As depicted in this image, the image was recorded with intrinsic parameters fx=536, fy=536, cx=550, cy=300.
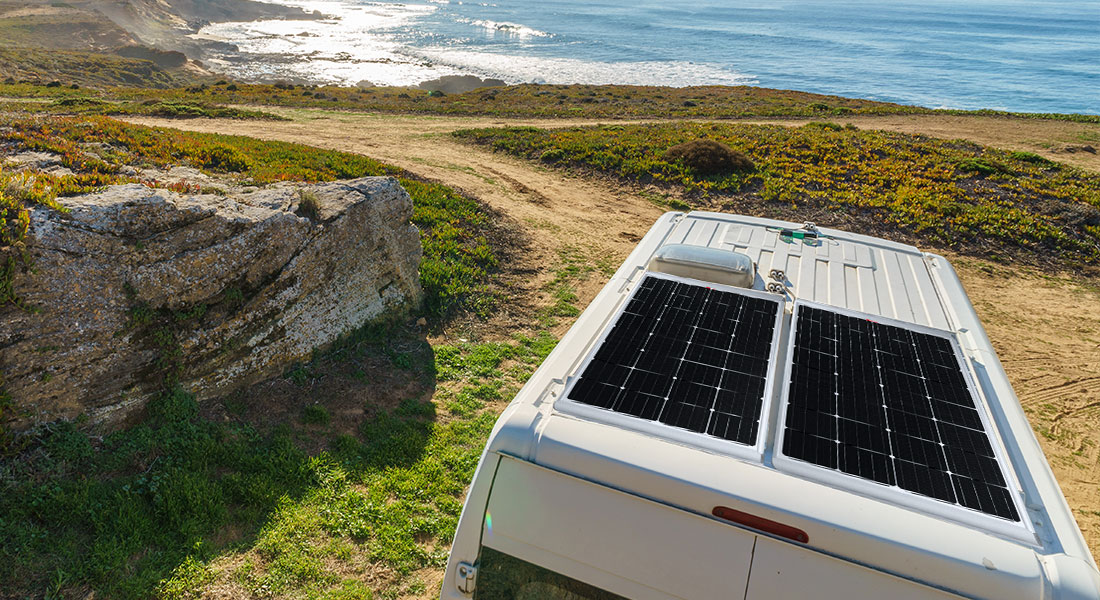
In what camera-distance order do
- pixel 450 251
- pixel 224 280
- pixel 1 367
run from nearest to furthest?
pixel 1 367 → pixel 224 280 → pixel 450 251

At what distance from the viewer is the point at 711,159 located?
918 inches

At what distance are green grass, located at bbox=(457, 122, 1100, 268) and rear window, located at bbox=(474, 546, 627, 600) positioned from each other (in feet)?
61.6

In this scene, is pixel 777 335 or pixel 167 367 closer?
pixel 777 335

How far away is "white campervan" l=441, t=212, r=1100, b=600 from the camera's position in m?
3.06

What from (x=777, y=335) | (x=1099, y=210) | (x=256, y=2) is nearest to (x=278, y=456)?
(x=777, y=335)

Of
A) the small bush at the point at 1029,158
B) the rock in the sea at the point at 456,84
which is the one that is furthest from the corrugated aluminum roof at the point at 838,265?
the rock in the sea at the point at 456,84

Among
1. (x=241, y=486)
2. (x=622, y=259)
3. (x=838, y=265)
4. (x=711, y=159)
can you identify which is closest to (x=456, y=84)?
(x=711, y=159)

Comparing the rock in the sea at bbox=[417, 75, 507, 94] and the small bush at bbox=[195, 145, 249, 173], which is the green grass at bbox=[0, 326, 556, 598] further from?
the rock in the sea at bbox=[417, 75, 507, 94]

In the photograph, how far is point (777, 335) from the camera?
509 centimetres

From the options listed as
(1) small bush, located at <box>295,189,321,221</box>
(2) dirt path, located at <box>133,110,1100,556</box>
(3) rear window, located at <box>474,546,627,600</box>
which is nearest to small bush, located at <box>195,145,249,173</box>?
(1) small bush, located at <box>295,189,321,221</box>

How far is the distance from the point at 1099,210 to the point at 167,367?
28.2 meters

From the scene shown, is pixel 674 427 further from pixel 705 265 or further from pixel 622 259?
pixel 622 259

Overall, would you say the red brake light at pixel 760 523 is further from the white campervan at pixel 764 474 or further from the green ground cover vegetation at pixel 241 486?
the green ground cover vegetation at pixel 241 486

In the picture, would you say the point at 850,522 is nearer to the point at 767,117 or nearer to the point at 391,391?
the point at 391,391
